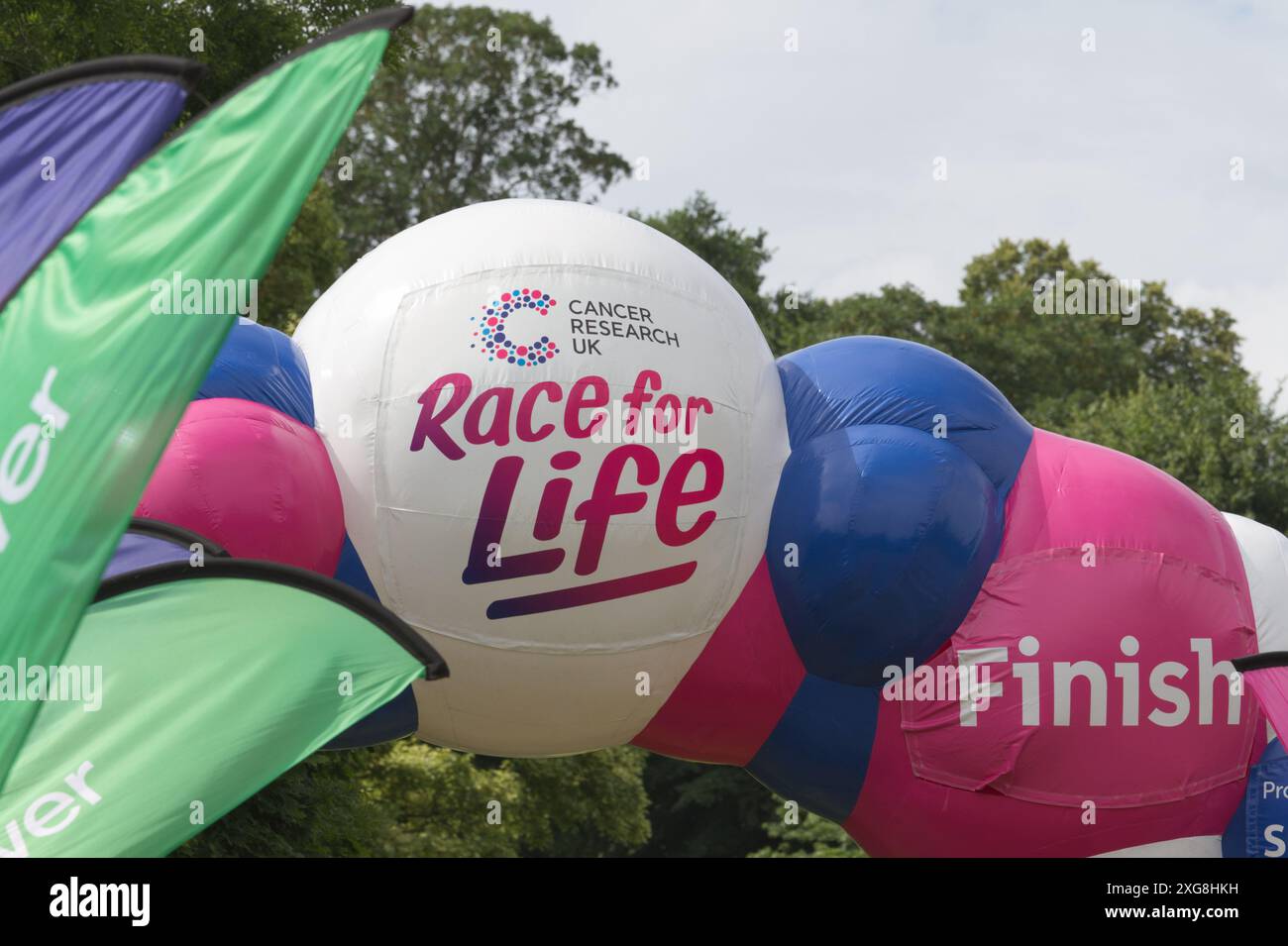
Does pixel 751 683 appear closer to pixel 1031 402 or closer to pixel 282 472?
pixel 282 472

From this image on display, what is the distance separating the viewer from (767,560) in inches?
252

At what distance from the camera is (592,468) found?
5961mm

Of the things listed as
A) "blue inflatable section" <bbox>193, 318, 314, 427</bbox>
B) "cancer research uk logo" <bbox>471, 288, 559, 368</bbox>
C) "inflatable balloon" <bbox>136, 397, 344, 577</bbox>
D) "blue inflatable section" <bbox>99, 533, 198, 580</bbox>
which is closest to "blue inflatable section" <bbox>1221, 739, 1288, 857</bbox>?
"cancer research uk logo" <bbox>471, 288, 559, 368</bbox>

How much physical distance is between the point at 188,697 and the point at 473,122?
22968mm

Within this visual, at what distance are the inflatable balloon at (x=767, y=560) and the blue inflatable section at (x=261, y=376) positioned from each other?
3.9 inches

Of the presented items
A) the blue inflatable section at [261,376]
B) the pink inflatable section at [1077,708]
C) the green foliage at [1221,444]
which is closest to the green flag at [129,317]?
the blue inflatable section at [261,376]

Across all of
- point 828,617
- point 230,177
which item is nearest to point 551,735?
point 828,617

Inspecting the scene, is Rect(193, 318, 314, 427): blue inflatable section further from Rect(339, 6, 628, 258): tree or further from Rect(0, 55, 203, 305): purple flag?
Rect(339, 6, 628, 258): tree

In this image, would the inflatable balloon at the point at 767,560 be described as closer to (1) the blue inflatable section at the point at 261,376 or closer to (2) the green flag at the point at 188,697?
(1) the blue inflatable section at the point at 261,376

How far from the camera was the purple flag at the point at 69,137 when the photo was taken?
3910 millimetres

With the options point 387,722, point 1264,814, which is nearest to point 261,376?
point 387,722

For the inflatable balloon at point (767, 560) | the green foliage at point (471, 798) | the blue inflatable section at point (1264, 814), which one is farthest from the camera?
the green foliage at point (471, 798)

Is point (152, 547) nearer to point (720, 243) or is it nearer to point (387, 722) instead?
point (387, 722)

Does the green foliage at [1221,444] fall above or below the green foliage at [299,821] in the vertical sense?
above
